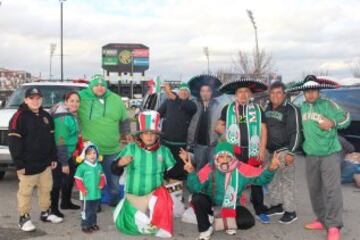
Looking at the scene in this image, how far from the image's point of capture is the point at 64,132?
6.08 meters

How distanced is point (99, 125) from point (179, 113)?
112 centimetres

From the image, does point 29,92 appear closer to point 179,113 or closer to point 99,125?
point 99,125

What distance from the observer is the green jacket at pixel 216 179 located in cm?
561

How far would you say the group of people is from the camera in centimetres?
546

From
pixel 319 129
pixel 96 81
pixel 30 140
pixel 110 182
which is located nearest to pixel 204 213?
pixel 319 129

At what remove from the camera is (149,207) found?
5.58 meters

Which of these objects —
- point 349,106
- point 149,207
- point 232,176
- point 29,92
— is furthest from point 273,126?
point 349,106

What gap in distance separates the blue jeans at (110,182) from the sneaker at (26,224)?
137 cm

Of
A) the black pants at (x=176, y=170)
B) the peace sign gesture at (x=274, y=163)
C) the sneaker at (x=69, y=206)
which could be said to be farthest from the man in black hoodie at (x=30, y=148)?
the peace sign gesture at (x=274, y=163)

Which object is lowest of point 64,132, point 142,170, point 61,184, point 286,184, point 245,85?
point 61,184

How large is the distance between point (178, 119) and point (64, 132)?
1.60m

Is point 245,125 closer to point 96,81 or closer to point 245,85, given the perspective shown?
point 245,85

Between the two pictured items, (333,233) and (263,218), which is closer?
(333,233)

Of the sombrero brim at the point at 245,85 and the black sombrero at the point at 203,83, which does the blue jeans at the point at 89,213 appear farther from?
the black sombrero at the point at 203,83
